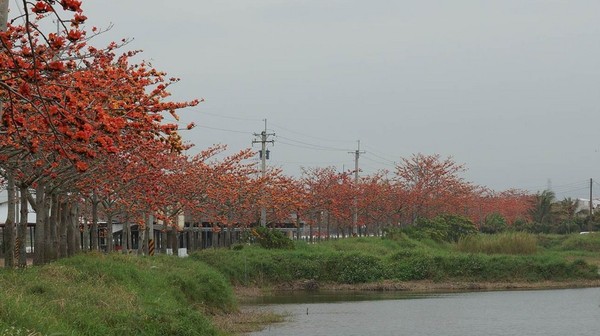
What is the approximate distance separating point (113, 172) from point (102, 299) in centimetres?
1045

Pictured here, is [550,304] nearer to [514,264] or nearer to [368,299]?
[368,299]

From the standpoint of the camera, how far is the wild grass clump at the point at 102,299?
13.6m

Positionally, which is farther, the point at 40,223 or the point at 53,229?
the point at 53,229

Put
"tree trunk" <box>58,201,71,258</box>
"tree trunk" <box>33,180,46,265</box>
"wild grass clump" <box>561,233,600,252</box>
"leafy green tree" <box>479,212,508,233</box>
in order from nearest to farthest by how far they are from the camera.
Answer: "tree trunk" <box>33,180,46,265</box>
"tree trunk" <box>58,201,71,258</box>
"wild grass clump" <box>561,233,600,252</box>
"leafy green tree" <box>479,212,508,233</box>

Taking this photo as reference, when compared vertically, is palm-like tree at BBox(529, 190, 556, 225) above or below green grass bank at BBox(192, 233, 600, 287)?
above

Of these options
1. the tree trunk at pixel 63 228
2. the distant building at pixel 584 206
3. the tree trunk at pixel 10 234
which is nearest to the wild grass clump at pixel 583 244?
the distant building at pixel 584 206

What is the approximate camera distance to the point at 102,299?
715 inches

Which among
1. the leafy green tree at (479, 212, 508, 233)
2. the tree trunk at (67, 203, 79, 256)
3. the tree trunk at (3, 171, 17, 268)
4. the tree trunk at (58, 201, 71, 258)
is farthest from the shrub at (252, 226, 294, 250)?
the leafy green tree at (479, 212, 508, 233)

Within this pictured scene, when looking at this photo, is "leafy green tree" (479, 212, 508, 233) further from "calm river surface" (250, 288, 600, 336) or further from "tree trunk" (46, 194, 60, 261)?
"tree trunk" (46, 194, 60, 261)

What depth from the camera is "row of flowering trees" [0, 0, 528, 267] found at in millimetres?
11141

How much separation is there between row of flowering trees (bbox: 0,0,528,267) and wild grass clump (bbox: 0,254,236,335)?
2.34 metres

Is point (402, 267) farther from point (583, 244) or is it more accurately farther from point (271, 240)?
point (583, 244)

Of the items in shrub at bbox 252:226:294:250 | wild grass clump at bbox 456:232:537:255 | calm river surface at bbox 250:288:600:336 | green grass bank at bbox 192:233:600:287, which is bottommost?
calm river surface at bbox 250:288:600:336

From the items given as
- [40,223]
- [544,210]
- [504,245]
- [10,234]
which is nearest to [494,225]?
[544,210]
